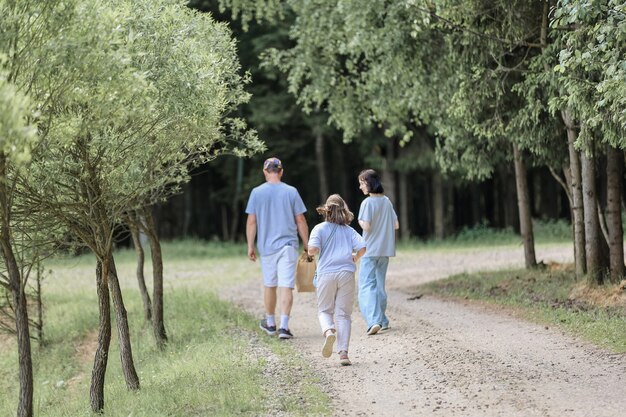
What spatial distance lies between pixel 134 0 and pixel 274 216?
398cm

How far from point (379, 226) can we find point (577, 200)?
16.3 ft

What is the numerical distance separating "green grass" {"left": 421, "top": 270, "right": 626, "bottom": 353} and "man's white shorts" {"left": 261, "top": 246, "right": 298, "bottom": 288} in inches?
136

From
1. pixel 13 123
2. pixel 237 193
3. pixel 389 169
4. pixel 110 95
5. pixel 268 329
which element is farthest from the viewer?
pixel 237 193

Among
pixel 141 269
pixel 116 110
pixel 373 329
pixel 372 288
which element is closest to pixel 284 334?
pixel 373 329

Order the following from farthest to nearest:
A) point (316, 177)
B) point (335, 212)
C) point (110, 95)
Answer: point (316, 177), point (335, 212), point (110, 95)

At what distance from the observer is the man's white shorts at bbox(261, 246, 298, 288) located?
1263cm

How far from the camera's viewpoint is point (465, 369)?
984 centimetres

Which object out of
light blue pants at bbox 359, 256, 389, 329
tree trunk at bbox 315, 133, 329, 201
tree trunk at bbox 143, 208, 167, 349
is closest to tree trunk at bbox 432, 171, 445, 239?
tree trunk at bbox 315, 133, 329, 201

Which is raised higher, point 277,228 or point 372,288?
point 277,228

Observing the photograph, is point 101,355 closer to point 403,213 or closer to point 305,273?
point 305,273

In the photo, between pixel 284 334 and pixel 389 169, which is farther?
pixel 389 169

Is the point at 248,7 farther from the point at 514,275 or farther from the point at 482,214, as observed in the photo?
the point at 482,214

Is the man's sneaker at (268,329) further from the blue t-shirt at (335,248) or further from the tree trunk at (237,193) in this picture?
the tree trunk at (237,193)

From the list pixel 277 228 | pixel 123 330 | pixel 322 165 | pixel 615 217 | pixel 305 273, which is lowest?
pixel 123 330
